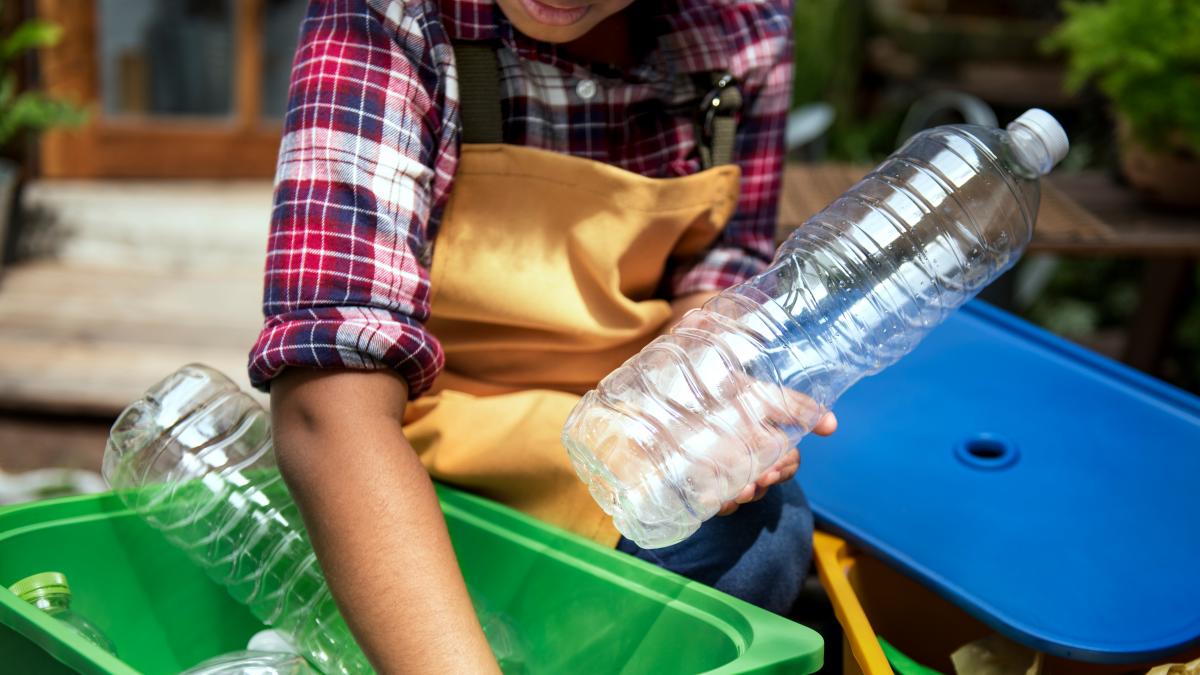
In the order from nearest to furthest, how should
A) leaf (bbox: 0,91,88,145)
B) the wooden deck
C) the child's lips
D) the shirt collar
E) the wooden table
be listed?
the child's lips → the shirt collar → the wooden table → the wooden deck → leaf (bbox: 0,91,88,145)

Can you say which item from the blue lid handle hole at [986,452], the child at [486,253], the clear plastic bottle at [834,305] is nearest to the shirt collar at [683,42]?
the child at [486,253]

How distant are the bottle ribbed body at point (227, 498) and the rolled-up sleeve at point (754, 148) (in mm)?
545

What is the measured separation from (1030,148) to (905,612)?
58 cm

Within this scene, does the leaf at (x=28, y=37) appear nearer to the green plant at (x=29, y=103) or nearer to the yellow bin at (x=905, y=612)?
the green plant at (x=29, y=103)

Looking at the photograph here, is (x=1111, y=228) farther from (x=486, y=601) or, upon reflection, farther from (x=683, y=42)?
(x=486, y=601)

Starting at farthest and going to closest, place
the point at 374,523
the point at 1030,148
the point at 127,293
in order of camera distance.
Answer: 1. the point at 127,293
2. the point at 1030,148
3. the point at 374,523

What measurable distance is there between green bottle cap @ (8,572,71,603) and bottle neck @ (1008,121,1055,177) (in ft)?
3.54

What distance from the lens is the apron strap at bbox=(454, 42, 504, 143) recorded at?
1.22 m

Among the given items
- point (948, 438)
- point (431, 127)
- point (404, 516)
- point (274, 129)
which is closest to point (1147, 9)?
point (948, 438)

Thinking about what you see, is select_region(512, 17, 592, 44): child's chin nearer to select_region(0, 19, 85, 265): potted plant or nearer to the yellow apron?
the yellow apron

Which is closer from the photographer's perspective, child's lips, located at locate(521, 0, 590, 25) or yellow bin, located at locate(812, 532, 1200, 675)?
child's lips, located at locate(521, 0, 590, 25)

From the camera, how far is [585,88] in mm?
1315

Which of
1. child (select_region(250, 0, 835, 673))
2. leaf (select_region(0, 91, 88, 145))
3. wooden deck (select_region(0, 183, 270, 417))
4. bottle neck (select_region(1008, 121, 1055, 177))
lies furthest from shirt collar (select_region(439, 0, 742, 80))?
leaf (select_region(0, 91, 88, 145))

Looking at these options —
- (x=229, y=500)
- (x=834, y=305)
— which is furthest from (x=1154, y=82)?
(x=229, y=500)
